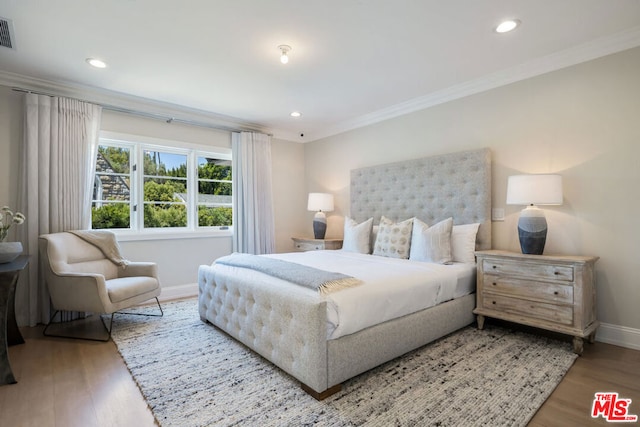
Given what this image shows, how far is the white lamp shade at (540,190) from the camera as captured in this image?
262cm

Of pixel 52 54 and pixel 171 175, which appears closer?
pixel 52 54

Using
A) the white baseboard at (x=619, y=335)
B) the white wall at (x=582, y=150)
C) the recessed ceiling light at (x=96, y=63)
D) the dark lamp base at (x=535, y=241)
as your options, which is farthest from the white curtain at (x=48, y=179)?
the white baseboard at (x=619, y=335)

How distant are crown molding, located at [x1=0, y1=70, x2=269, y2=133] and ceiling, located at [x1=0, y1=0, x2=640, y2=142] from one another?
→ 19 millimetres

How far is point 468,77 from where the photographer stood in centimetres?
329

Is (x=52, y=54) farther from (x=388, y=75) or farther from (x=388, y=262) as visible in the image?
(x=388, y=262)

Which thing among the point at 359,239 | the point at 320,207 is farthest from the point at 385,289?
the point at 320,207

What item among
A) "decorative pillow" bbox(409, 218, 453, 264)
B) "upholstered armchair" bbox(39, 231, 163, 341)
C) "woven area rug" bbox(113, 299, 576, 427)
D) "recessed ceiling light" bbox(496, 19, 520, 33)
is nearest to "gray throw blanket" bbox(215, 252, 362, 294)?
"woven area rug" bbox(113, 299, 576, 427)

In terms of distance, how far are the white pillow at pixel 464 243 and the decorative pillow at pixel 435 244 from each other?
5.6 inches

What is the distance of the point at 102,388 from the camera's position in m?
2.04

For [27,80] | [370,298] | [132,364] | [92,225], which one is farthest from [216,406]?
[27,80]

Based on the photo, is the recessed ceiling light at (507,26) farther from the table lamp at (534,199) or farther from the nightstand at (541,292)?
the nightstand at (541,292)

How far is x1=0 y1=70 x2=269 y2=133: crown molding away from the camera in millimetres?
3285

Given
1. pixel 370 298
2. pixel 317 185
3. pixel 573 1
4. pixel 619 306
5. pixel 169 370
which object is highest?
pixel 573 1

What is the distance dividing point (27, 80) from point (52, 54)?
0.79 meters
